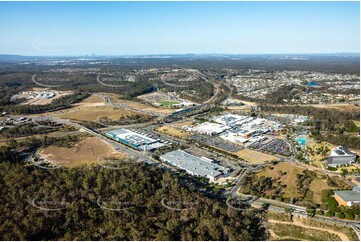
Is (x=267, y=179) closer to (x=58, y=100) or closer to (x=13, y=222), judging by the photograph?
(x=13, y=222)

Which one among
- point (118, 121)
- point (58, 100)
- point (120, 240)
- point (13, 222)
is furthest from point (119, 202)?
point (58, 100)

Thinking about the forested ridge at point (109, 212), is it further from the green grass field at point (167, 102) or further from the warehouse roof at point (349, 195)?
the green grass field at point (167, 102)

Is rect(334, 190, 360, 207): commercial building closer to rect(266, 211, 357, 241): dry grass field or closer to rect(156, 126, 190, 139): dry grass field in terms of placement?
rect(266, 211, 357, 241): dry grass field

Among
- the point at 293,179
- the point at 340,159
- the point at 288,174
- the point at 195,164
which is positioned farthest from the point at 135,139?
the point at 340,159

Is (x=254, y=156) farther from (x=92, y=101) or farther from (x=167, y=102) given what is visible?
(x=92, y=101)

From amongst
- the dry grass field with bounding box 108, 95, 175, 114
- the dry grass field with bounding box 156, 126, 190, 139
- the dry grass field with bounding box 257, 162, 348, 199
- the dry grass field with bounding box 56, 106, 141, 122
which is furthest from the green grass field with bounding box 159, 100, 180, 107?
the dry grass field with bounding box 257, 162, 348, 199
